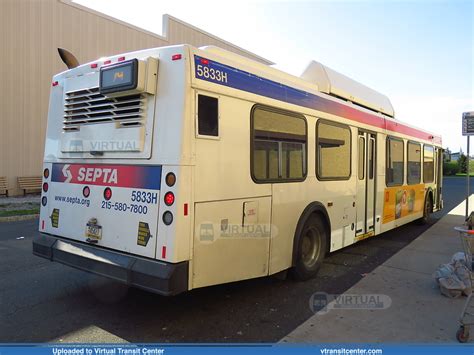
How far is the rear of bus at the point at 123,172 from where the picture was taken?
12.2 feet

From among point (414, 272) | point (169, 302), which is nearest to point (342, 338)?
point (169, 302)

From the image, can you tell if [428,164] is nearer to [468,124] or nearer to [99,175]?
[468,124]

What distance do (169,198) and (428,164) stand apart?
367 inches

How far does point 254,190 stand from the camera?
14.7 ft

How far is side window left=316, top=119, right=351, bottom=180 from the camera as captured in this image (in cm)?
577

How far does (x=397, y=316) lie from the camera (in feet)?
14.4

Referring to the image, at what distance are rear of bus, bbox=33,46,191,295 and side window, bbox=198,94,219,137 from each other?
18cm

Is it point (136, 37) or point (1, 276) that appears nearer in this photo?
point (1, 276)

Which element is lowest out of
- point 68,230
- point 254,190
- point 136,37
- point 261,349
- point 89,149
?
point 261,349

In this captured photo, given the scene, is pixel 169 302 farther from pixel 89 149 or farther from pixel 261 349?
pixel 89 149

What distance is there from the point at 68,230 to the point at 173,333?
183 centimetres

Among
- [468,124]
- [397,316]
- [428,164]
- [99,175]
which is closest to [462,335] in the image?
[397,316]

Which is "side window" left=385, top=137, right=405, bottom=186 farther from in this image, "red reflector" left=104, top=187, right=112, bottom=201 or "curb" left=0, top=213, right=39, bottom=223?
"curb" left=0, top=213, right=39, bottom=223

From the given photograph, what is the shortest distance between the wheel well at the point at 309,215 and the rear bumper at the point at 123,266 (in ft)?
6.30
